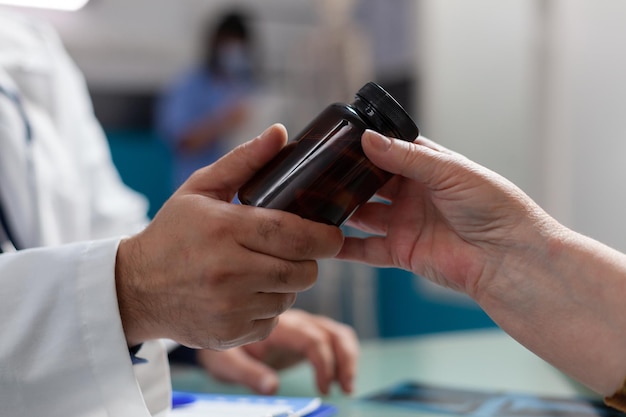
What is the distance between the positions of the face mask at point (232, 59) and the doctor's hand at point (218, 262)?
2.89 meters

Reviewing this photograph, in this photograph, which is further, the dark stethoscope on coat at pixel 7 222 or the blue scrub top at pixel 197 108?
the blue scrub top at pixel 197 108

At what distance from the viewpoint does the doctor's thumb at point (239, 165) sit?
0.74 metres

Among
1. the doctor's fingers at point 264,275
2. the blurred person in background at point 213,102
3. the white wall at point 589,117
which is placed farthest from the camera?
the blurred person in background at point 213,102

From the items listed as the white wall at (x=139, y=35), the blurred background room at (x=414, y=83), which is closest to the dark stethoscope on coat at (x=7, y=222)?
the blurred background room at (x=414, y=83)

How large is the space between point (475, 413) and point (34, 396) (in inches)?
23.1

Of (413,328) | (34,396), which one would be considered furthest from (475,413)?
(413,328)

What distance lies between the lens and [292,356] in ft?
4.06

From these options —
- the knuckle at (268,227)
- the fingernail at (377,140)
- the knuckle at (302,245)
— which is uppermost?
the fingernail at (377,140)

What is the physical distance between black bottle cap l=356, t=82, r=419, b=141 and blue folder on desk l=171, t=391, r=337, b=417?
0.40 meters

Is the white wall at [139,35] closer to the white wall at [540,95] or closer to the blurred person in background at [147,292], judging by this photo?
the white wall at [540,95]

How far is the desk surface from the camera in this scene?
110cm

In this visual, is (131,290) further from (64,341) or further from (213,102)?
(213,102)

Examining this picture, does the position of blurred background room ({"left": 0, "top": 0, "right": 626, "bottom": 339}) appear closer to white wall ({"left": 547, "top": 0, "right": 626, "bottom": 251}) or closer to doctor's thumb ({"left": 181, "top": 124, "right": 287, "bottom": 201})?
white wall ({"left": 547, "top": 0, "right": 626, "bottom": 251})

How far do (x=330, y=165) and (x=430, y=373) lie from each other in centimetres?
69
